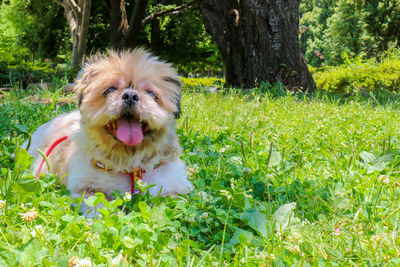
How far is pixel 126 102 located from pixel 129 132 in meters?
0.26

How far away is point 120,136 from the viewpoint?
269 cm

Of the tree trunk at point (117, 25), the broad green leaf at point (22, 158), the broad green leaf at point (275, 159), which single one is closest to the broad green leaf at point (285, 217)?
the broad green leaf at point (275, 159)

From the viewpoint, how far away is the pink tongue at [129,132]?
269cm

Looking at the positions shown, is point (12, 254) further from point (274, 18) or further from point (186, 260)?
point (274, 18)

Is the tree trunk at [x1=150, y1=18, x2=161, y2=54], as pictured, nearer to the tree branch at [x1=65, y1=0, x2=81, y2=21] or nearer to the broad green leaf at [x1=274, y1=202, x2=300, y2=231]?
the tree branch at [x1=65, y1=0, x2=81, y2=21]

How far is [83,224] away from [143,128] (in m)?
1.13

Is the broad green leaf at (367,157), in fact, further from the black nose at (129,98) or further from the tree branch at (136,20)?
the tree branch at (136,20)

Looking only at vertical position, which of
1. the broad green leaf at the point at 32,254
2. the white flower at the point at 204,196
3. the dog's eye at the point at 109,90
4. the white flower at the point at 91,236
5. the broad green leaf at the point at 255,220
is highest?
the dog's eye at the point at 109,90

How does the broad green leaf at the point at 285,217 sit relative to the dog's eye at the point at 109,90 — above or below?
below

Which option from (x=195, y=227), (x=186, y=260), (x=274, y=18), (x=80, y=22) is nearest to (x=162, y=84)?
(x=195, y=227)

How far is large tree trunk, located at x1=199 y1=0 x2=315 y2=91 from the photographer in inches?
327

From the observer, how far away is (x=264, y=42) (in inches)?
330

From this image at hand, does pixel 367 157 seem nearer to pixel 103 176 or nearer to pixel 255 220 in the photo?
pixel 255 220

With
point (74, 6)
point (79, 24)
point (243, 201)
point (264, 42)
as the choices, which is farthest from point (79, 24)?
point (243, 201)
